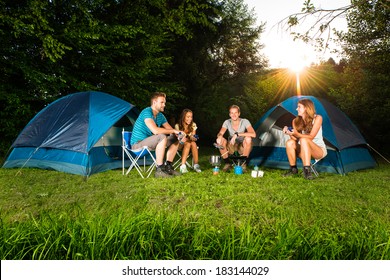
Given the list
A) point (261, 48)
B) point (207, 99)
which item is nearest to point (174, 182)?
point (207, 99)

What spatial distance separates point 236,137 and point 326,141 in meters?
1.72

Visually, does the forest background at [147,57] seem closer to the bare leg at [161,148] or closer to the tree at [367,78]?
the tree at [367,78]

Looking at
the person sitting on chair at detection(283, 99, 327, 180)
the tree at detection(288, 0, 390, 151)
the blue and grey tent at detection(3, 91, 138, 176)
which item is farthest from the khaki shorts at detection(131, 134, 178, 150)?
the tree at detection(288, 0, 390, 151)

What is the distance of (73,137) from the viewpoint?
18.4 ft

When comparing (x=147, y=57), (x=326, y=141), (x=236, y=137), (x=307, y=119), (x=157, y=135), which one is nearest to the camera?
(x=157, y=135)

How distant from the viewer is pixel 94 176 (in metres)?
5.25

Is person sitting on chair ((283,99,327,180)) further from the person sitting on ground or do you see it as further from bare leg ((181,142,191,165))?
the person sitting on ground

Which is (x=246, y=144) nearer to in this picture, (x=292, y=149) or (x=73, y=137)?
(x=292, y=149)

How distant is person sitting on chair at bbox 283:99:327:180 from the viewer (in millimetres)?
5004

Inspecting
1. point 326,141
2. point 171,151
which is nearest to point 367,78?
point 326,141

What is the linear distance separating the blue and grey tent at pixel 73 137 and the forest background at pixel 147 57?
76.7 inches

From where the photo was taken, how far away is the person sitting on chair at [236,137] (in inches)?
227

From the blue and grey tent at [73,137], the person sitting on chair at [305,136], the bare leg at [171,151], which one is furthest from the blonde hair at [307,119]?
the blue and grey tent at [73,137]

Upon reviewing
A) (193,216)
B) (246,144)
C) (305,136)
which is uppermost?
(305,136)
